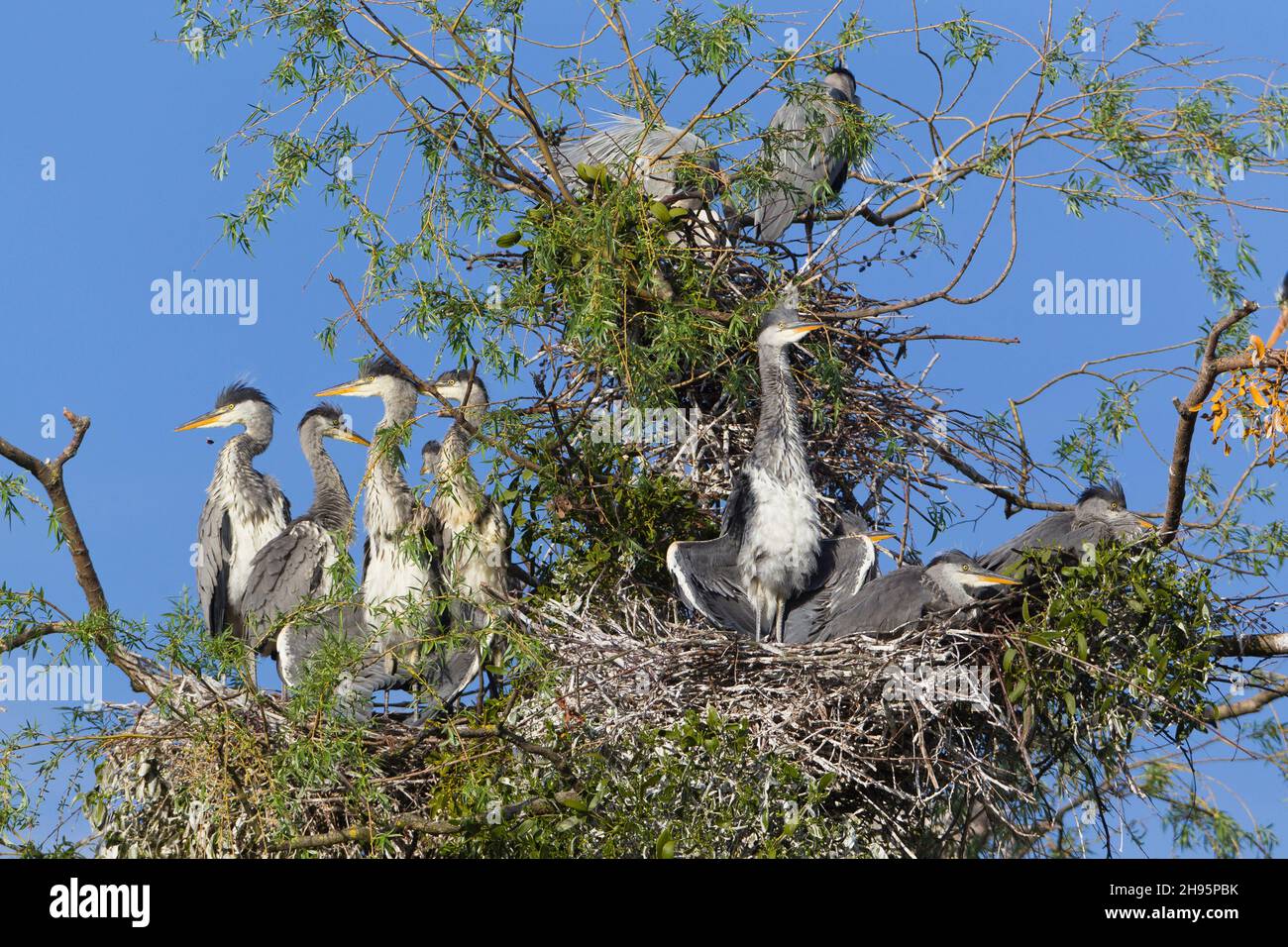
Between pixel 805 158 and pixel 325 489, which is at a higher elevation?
pixel 805 158

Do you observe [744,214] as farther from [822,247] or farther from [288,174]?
[288,174]

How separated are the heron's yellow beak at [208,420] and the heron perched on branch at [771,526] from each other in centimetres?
352

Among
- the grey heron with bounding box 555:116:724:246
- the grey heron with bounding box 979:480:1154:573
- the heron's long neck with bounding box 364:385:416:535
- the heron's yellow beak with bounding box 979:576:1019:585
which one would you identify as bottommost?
the heron's yellow beak with bounding box 979:576:1019:585

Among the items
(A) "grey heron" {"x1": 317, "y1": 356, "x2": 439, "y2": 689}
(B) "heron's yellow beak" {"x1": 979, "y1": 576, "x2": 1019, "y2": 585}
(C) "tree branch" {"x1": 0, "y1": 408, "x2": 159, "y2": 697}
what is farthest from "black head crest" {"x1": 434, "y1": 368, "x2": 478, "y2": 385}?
(B) "heron's yellow beak" {"x1": 979, "y1": 576, "x2": 1019, "y2": 585}

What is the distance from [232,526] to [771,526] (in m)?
3.07

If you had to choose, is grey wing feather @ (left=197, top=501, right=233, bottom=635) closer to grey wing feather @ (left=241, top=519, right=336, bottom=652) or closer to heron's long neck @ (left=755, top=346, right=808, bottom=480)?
grey wing feather @ (left=241, top=519, right=336, bottom=652)

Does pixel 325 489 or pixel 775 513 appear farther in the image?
pixel 325 489

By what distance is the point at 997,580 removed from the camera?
5.83 meters

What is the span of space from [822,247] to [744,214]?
389mm

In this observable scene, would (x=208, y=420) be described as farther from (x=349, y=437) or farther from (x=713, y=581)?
(x=713, y=581)

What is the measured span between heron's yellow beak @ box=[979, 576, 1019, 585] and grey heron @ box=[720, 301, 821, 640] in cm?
84

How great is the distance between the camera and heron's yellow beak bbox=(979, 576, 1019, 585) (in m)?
5.81

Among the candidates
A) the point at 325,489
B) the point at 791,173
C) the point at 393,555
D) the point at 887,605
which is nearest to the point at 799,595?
the point at 887,605

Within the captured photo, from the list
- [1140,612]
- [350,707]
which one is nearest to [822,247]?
[1140,612]
